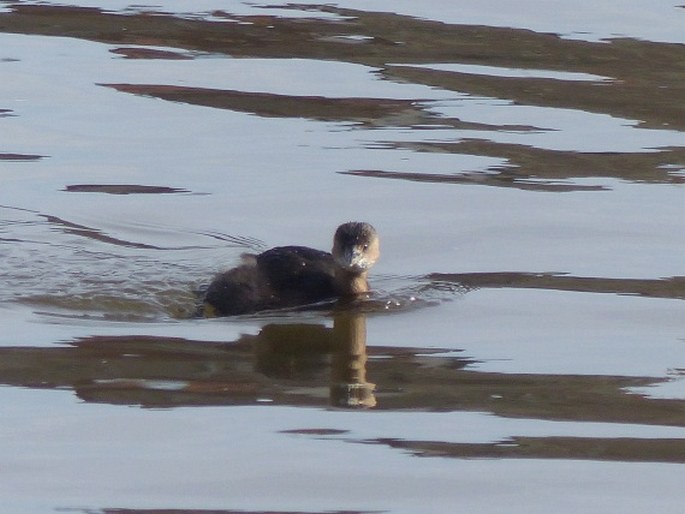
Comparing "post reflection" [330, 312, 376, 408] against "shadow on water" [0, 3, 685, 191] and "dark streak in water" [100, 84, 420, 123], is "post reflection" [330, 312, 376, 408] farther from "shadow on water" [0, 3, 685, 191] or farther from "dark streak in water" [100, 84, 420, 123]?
"dark streak in water" [100, 84, 420, 123]

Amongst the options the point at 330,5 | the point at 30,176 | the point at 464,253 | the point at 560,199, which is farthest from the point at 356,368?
the point at 330,5

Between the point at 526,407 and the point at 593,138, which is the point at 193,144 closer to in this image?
the point at 593,138

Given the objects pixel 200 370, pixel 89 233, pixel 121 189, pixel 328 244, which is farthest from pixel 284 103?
pixel 200 370

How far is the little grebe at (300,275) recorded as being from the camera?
8812 mm

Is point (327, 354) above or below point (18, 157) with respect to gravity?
below

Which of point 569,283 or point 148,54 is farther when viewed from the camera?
point 148,54

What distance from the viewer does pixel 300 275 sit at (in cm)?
898

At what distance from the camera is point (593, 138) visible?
12.6m

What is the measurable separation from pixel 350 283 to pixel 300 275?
27cm

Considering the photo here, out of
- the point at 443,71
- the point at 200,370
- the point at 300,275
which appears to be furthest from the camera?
the point at 443,71

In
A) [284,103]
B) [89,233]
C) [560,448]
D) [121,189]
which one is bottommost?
[560,448]

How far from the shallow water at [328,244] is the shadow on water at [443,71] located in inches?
1.6

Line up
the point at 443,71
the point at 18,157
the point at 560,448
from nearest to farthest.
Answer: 1. the point at 560,448
2. the point at 18,157
3. the point at 443,71

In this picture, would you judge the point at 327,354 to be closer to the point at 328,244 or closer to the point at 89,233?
the point at 328,244
